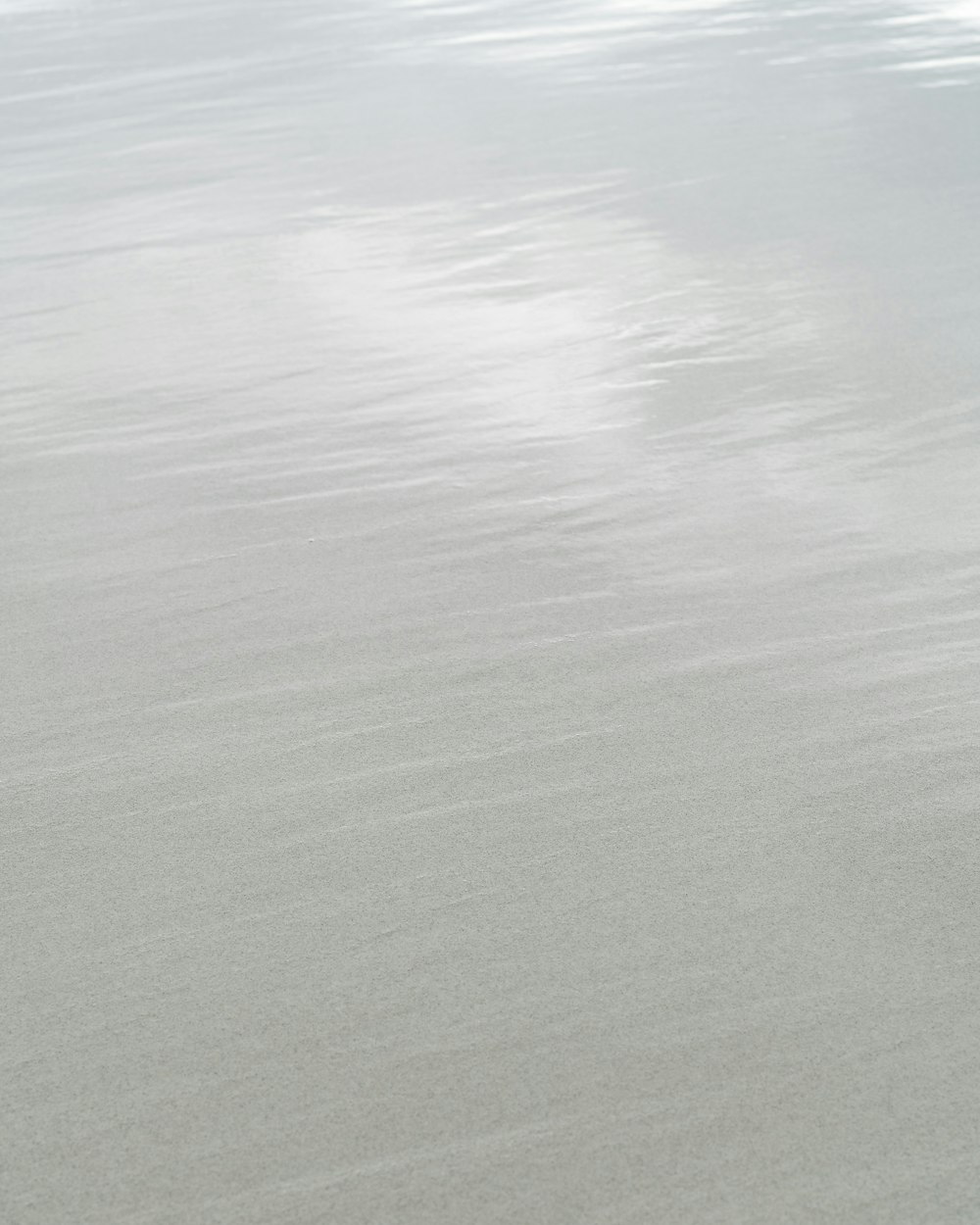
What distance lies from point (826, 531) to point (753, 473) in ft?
0.72

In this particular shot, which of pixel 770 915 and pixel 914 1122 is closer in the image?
pixel 914 1122

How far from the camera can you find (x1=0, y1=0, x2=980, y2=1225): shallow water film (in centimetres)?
134

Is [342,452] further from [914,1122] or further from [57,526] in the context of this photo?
[914,1122]

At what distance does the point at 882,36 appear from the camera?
5.17 metres

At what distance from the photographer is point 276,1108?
1.36 meters

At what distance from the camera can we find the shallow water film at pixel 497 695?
1.34m

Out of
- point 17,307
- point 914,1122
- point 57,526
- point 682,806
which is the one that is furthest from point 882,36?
point 914,1122

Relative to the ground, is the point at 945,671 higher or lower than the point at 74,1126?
lower

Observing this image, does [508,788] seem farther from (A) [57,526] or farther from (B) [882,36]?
(B) [882,36]

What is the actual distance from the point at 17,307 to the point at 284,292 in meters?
0.57

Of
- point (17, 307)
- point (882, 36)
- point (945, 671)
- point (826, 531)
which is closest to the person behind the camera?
point (945, 671)

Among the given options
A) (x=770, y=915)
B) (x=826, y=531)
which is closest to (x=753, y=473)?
(x=826, y=531)

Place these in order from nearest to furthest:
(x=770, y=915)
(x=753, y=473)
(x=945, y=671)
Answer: (x=770, y=915), (x=945, y=671), (x=753, y=473)

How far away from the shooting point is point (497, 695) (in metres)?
1.92
